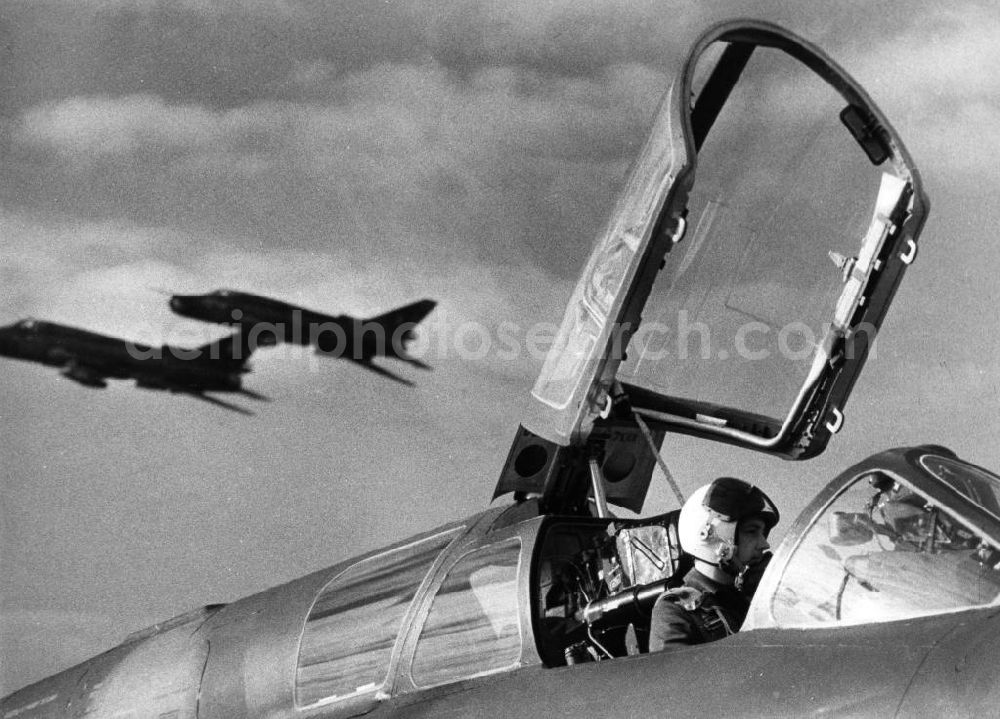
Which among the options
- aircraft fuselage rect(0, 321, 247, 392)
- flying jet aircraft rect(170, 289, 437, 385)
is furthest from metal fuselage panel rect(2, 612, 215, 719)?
flying jet aircraft rect(170, 289, 437, 385)

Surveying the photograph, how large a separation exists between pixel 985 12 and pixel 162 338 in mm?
9021

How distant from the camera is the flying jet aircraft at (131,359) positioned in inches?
430

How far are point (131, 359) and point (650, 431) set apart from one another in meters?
8.90

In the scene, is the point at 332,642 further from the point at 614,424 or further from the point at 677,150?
the point at 677,150

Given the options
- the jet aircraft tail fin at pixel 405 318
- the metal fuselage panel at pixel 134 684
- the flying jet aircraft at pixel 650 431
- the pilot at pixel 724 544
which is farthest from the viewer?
the jet aircraft tail fin at pixel 405 318

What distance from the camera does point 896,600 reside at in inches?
109

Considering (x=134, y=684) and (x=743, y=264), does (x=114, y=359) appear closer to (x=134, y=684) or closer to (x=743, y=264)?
(x=134, y=684)

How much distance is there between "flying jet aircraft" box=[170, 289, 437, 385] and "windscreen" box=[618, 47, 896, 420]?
305 inches

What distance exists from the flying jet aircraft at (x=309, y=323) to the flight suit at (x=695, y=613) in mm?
8342

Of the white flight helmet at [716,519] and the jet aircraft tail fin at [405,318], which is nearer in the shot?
the white flight helmet at [716,519]

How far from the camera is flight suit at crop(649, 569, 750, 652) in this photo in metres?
3.32

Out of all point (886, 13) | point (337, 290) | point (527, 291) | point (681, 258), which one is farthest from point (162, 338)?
point (681, 258)

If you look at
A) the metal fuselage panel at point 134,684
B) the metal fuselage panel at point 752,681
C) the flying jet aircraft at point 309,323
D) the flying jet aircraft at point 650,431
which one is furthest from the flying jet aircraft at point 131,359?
the metal fuselage panel at point 752,681

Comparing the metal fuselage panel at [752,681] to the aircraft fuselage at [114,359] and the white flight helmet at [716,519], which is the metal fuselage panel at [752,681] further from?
the aircraft fuselage at [114,359]
